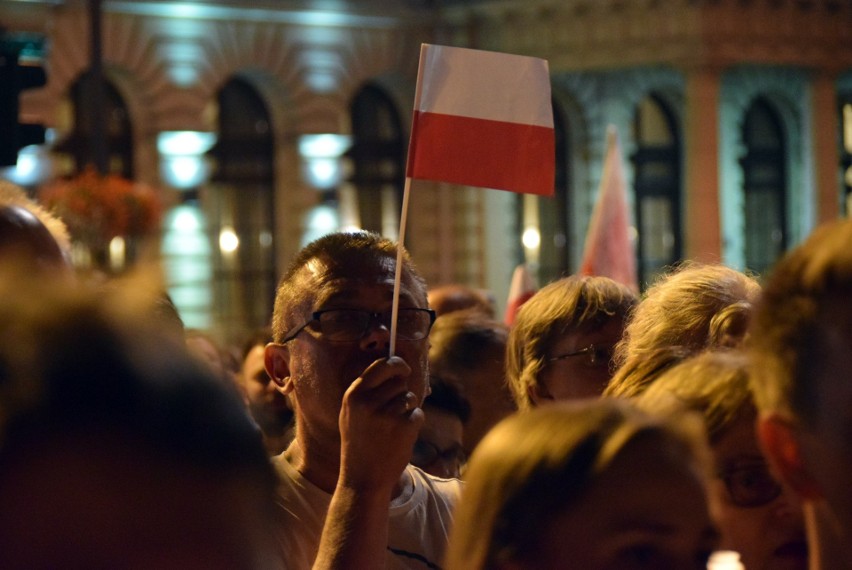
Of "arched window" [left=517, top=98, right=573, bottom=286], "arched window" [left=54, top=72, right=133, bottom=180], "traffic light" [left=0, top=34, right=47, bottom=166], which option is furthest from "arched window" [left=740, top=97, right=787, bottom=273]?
"traffic light" [left=0, top=34, right=47, bottom=166]

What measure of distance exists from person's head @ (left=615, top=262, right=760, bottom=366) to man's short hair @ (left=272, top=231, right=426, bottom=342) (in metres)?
0.53

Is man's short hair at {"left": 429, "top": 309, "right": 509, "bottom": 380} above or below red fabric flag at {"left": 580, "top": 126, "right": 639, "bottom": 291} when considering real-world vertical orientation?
below

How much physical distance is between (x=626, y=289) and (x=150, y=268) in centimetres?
318

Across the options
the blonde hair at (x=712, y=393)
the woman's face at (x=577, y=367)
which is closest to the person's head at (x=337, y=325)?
the woman's face at (x=577, y=367)

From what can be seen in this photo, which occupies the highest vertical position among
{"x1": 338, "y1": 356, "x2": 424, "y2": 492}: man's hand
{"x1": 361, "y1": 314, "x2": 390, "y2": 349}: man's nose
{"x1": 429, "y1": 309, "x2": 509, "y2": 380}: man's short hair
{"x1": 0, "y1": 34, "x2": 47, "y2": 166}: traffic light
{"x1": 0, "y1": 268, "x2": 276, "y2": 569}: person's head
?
Answer: {"x1": 0, "y1": 34, "x2": 47, "y2": 166}: traffic light

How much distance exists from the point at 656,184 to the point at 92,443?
30.4 meters

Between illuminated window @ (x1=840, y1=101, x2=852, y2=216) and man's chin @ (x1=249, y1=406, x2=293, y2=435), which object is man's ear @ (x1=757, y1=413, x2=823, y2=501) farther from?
illuminated window @ (x1=840, y1=101, x2=852, y2=216)

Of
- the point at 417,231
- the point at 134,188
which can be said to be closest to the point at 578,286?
the point at 134,188

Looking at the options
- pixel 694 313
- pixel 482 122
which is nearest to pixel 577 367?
pixel 694 313

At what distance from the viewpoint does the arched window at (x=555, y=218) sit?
3038 centimetres

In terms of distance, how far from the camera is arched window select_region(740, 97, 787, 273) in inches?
1261

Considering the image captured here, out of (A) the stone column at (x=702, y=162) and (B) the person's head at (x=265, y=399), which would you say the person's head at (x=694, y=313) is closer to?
(B) the person's head at (x=265, y=399)

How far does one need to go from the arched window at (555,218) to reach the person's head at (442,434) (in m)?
25.0

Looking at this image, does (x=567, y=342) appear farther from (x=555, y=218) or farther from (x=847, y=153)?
(x=847, y=153)
